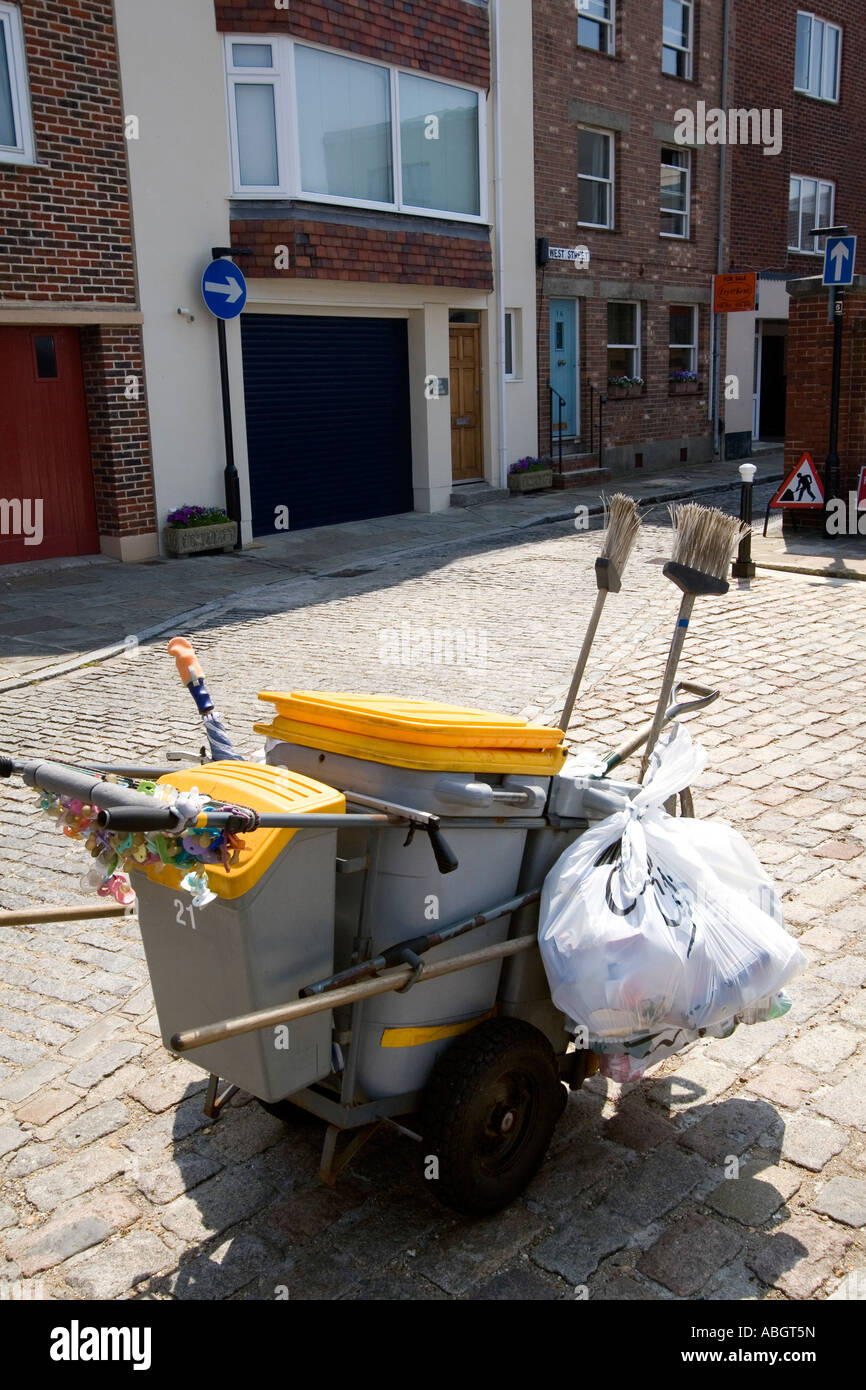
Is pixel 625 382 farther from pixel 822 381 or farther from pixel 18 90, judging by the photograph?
pixel 18 90

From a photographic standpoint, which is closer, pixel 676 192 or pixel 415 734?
pixel 415 734

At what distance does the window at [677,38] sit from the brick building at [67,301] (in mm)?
12535

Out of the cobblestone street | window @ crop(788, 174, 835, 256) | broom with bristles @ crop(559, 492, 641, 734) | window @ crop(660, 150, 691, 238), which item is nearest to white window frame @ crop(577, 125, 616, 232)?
window @ crop(660, 150, 691, 238)

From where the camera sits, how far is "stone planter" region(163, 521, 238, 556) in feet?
43.4

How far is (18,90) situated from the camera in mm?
11531

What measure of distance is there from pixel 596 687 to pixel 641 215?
15.6 metres

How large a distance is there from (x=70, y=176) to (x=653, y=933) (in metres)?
11.5

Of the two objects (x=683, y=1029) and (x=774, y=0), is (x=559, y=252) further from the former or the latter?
(x=683, y=1029)

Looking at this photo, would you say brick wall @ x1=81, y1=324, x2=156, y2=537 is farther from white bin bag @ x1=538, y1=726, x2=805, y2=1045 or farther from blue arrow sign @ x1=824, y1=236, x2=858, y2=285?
white bin bag @ x1=538, y1=726, x2=805, y2=1045

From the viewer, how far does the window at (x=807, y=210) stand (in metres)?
25.2

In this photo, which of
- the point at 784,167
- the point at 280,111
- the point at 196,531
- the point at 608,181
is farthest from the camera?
the point at 784,167

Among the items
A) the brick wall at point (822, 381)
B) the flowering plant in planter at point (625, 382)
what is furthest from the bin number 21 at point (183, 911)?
the flowering plant in planter at point (625, 382)

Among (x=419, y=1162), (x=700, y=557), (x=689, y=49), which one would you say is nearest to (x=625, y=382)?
(x=689, y=49)
